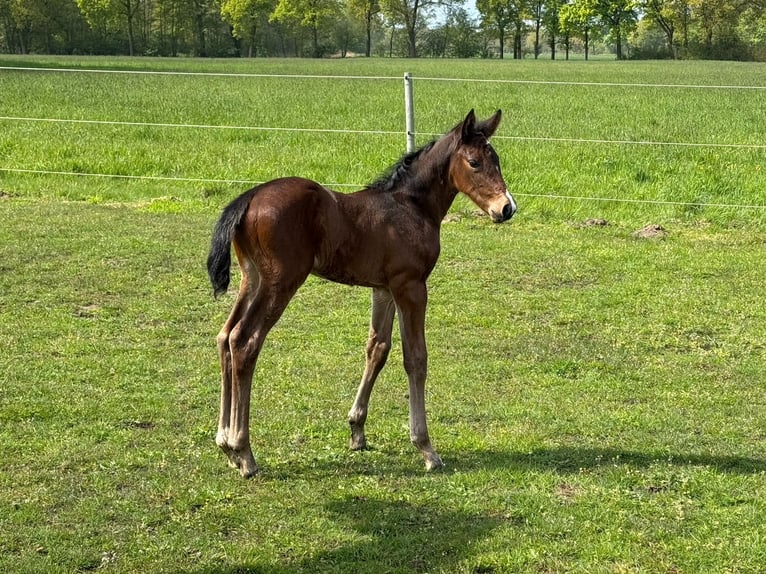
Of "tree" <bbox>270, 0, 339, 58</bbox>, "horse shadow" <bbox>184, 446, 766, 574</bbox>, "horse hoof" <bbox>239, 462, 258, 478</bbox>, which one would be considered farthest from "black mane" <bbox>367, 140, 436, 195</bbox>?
"tree" <bbox>270, 0, 339, 58</bbox>

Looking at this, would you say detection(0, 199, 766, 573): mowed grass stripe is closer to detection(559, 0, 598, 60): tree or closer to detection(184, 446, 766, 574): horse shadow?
detection(184, 446, 766, 574): horse shadow

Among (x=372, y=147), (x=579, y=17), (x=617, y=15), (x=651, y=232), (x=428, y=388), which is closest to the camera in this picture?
(x=428, y=388)

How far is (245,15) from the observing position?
8931cm

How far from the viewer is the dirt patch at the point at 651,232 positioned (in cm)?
1055

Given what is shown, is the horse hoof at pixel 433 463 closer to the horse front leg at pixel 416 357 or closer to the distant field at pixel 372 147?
the horse front leg at pixel 416 357

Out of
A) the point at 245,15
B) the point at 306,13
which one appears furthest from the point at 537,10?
the point at 245,15

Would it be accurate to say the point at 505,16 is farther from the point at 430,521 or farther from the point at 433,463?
the point at 430,521

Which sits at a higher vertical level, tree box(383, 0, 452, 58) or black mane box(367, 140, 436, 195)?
tree box(383, 0, 452, 58)

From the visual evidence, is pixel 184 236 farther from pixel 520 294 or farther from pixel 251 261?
pixel 251 261

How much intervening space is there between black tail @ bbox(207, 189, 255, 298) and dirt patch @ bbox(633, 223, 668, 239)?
7.03 metres

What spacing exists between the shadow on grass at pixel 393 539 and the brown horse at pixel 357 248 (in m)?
0.55

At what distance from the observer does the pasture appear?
405 centimetres

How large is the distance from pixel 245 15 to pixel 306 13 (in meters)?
6.25

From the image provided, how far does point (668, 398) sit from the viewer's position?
595 centimetres
